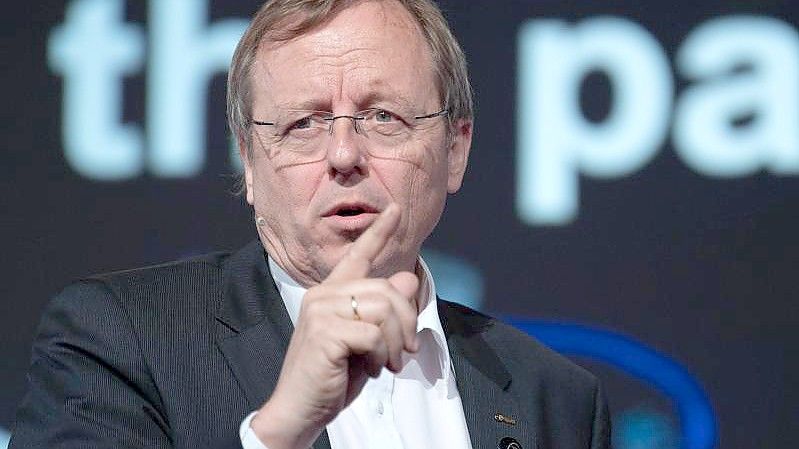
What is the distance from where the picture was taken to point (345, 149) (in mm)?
2223

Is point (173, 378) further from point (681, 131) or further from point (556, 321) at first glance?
point (681, 131)

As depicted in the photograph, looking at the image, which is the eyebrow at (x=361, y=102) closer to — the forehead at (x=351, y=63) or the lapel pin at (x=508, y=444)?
the forehead at (x=351, y=63)

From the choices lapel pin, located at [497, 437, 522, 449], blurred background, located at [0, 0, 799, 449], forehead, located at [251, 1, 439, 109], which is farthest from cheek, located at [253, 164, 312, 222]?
blurred background, located at [0, 0, 799, 449]

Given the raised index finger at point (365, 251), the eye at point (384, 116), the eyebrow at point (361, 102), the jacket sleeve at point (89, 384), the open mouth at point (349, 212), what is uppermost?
the eyebrow at point (361, 102)

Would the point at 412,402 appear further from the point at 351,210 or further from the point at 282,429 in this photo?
the point at 282,429

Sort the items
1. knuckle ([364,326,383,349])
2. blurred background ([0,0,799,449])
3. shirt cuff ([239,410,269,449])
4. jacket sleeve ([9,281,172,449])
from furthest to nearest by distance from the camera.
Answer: blurred background ([0,0,799,449]) < jacket sleeve ([9,281,172,449]) < shirt cuff ([239,410,269,449]) < knuckle ([364,326,383,349])

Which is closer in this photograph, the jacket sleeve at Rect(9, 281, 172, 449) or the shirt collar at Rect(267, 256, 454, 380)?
the jacket sleeve at Rect(9, 281, 172, 449)

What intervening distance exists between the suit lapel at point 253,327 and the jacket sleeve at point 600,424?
1.95 feet

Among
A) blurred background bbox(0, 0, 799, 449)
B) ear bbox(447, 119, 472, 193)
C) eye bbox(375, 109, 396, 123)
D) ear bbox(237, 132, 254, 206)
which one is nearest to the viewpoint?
eye bbox(375, 109, 396, 123)

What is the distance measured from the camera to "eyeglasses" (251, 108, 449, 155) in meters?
2.26

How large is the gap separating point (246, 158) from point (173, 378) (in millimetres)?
446

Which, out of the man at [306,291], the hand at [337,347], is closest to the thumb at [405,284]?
the hand at [337,347]

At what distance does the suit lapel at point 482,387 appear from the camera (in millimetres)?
2363

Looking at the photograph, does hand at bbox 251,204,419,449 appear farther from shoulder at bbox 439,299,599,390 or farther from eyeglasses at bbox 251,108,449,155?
shoulder at bbox 439,299,599,390
